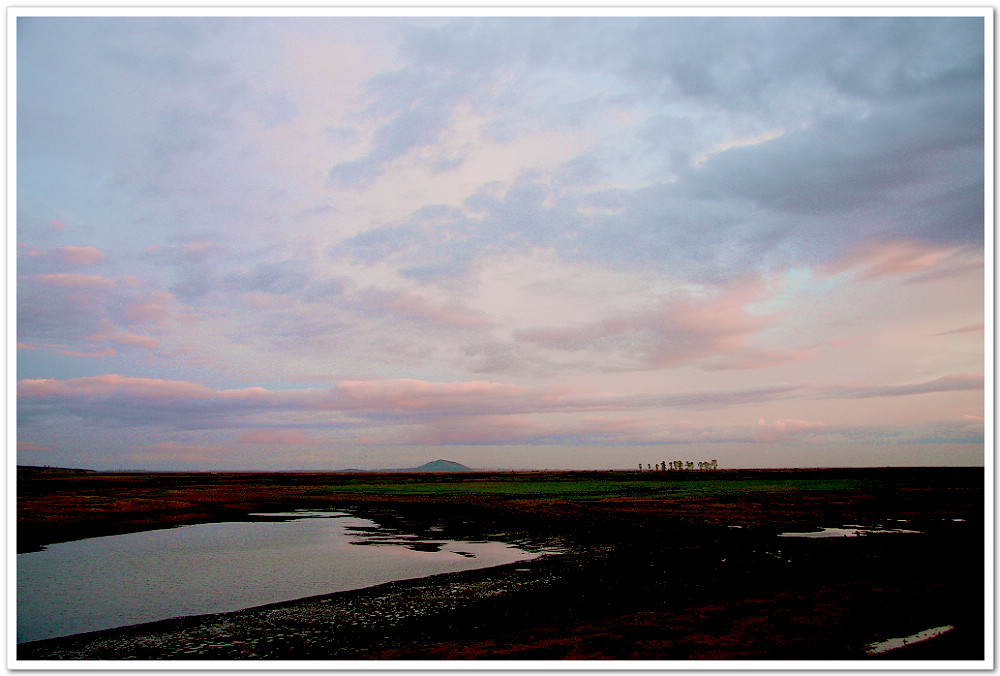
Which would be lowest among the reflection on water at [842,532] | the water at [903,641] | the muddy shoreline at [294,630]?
the reflection on water at [842,532]

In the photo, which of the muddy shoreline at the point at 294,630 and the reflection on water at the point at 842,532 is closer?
the muddy shoreline at the point at 294,630

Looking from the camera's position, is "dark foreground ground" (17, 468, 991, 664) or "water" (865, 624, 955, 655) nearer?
"water" (865, 624, 955, 655)

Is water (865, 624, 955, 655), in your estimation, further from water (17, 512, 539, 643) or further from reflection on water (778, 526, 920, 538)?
reflection on water (778, 526, 920, 538)

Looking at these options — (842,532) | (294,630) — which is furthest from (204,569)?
(842,532)

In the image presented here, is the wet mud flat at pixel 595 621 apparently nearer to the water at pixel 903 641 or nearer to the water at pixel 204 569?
the water at pixel 903 641

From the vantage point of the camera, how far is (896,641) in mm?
13039

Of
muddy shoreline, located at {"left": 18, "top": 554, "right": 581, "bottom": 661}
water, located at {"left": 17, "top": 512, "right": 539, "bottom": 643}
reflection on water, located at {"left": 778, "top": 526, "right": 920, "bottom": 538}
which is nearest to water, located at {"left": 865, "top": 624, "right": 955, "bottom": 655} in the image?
muddy shoreline, located at {"left": 18, "top": 554, "right": 581, "bottom": 661}

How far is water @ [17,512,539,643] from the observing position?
1861 cm

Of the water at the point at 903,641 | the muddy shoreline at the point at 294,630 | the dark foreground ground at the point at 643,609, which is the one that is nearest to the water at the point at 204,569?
the muddy shoreline at the point at 294,630

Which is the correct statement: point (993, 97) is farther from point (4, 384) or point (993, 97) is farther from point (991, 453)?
point (4, 384)

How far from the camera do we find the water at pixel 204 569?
1861cm

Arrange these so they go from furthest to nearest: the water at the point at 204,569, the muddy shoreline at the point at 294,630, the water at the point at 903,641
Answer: the water at the point at 204,569, the muddy shoreline at the point at 294,630, the water at the point at 903,641

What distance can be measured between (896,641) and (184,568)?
92.9 ft

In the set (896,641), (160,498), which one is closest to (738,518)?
(896,641)
